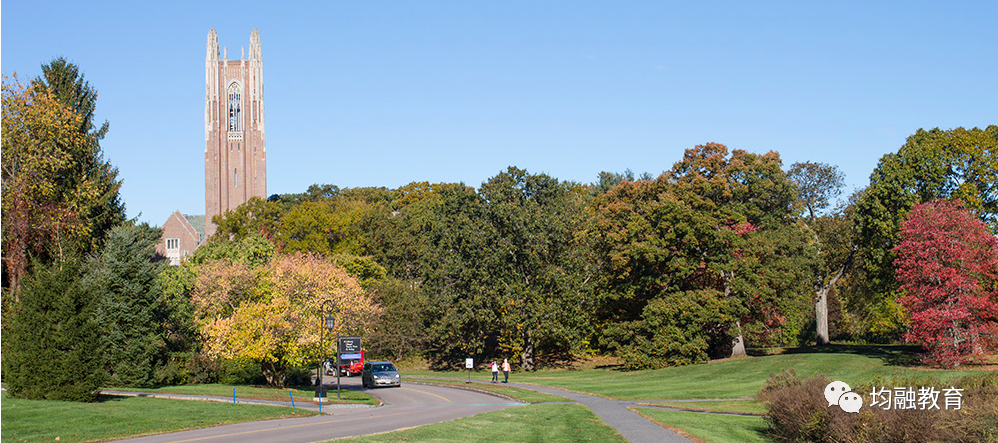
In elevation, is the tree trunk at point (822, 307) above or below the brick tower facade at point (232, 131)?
below

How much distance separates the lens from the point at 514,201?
5669 centimetres

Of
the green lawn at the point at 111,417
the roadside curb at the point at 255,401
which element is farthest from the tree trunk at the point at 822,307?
the green lawn at the point at 111,417

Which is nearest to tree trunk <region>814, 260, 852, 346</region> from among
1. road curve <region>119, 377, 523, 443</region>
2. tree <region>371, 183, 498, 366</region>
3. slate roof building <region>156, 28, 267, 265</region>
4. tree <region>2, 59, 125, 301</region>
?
tree <region>371, 183, 498, 366</region>

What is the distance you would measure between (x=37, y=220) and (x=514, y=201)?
30.6 meters

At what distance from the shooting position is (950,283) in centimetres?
3819

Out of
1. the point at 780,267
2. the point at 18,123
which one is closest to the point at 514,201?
the point at 780,267

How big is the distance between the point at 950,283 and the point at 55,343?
39386 mm

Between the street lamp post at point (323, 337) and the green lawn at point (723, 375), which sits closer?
the street lamp post at point (323, 337)

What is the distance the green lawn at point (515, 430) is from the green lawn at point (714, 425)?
2259mm

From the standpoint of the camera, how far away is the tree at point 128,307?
3556 cm

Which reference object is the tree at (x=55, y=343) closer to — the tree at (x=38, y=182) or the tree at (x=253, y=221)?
the tree at (x=38, y=182)

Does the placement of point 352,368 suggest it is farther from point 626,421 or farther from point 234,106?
point 234,106

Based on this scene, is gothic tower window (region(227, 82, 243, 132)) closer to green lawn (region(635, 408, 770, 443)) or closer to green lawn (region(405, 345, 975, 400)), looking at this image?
green lawn (region(405, 345, 975, 400))

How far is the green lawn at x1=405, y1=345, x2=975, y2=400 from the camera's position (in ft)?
118
